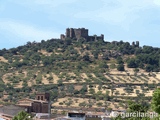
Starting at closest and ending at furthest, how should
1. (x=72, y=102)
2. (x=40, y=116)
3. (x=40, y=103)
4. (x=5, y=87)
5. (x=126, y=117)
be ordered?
(x=126, y=117) < (x=40, y=116) < (x=40, y=103) < (x=72, y=102) < (x=5, y=87)

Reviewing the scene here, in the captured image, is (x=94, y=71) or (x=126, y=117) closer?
(x=126, y=117)

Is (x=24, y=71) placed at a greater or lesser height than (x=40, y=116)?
greater

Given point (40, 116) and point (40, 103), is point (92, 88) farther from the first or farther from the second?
point (40, 116)

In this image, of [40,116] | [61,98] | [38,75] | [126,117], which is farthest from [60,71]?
[126,117]

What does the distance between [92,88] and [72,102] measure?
68.9 ft

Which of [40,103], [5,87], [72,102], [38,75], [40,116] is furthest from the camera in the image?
[38,75]

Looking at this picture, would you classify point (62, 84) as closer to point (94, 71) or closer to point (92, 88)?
point (92, 88)

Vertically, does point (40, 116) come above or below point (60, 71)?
below

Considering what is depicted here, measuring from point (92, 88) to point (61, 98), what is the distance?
54.9 ft

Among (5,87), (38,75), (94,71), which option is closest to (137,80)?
(94,71)

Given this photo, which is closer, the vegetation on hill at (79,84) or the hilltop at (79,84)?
the hilltop at (79,84)

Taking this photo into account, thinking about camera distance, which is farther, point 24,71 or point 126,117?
point 24,71

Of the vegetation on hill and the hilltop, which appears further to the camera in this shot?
the vegetation on hill

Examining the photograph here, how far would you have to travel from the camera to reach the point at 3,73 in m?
189
